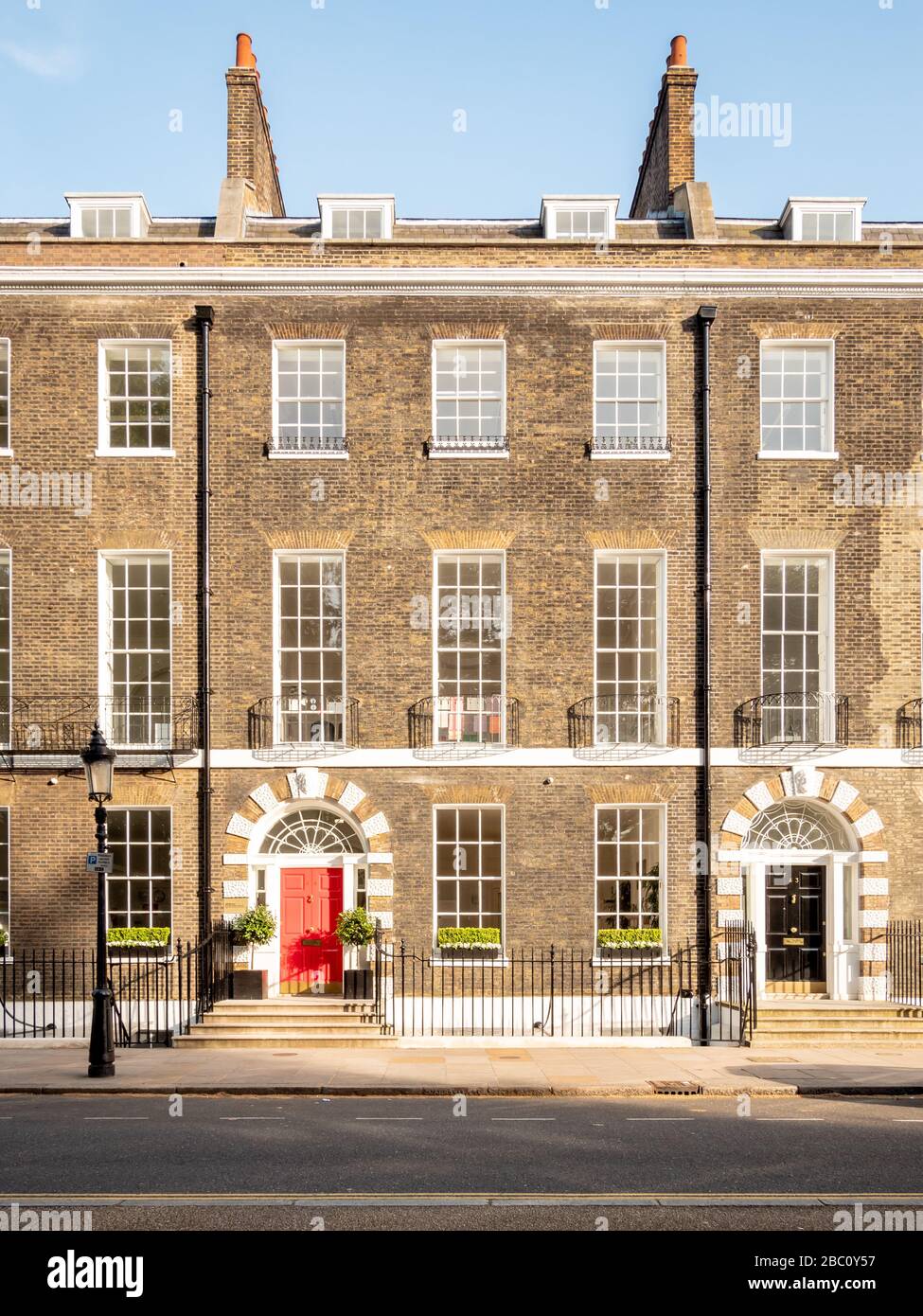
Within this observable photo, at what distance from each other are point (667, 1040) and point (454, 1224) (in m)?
10.6

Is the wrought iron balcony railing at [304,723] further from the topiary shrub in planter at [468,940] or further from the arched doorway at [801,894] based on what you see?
the arched doorway at [801,894]

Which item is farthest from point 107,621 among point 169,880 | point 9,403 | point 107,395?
point 169,880

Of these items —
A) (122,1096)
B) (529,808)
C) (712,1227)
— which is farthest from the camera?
(529,808)

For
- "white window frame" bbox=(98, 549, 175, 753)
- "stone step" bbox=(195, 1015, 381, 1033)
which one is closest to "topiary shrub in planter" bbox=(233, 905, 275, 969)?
"stone step" bbox=(195, 1015, 381, 1033)

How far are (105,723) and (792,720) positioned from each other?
37.6 ft

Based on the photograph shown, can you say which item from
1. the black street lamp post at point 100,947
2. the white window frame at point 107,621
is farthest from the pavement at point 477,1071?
the white window frame at point 107,621

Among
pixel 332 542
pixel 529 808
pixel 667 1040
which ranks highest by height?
pixel 332 542

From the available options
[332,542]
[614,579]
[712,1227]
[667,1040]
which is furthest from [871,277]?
[712,1227]

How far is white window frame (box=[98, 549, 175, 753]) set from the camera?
63.4 ft

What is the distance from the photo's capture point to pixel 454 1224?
26.2 feet

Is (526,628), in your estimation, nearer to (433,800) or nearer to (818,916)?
(433,800)

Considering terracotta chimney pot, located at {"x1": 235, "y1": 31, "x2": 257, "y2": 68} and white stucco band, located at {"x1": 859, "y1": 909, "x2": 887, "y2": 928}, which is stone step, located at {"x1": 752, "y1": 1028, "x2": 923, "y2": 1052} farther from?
terracotta chimney pot, located at {"x1": 235, "y1": 31, "x2": 257, "y2": 68}

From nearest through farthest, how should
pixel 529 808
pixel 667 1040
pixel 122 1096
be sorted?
pixel 122 1096, pixel 667 1040, pixel 529 808

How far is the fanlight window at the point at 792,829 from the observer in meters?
19.5
